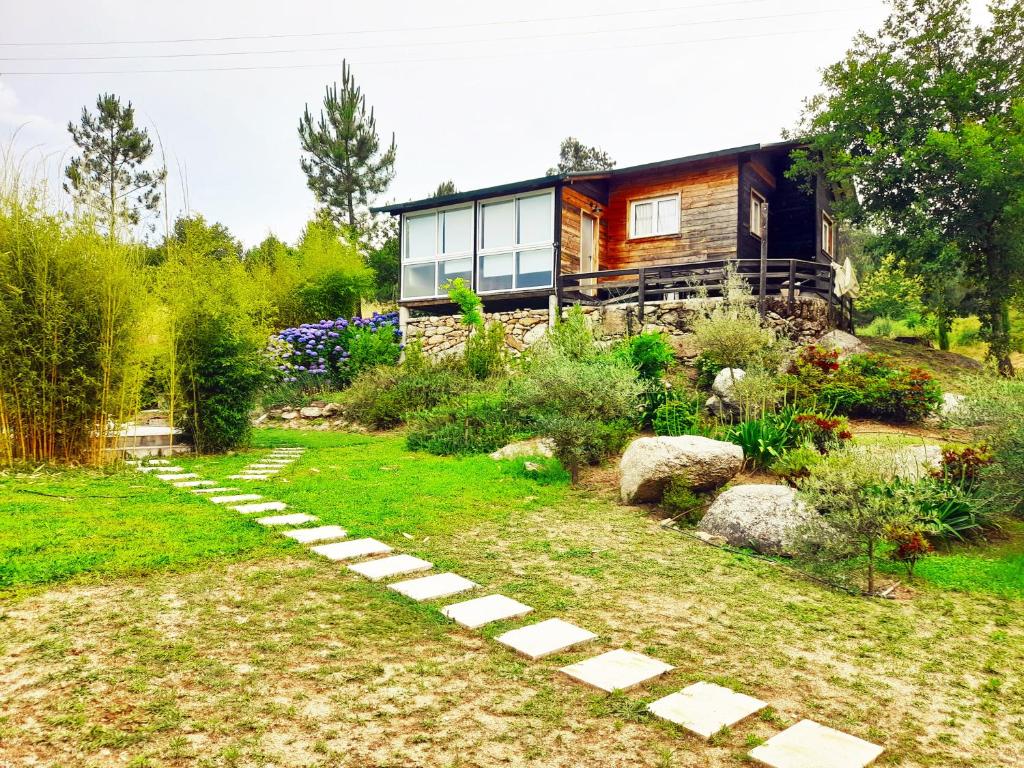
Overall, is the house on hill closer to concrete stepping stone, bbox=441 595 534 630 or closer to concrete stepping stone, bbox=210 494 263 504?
concrete stepping stone, bbox=210 494 263 504

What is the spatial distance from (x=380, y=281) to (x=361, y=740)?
80.0ft

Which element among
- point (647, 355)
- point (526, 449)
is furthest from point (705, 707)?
point (647, 355)

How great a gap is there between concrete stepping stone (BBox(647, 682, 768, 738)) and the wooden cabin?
1139 centimetres

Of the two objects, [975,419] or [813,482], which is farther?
[975,419]

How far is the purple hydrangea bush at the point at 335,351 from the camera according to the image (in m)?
15.2

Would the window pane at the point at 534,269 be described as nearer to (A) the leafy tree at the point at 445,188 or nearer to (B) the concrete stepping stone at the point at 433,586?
(B) the concrete stepping stone at the point at 433,586

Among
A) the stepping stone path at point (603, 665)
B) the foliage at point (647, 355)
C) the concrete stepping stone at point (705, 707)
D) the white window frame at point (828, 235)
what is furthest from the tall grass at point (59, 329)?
the white window frame at point (828, 235)

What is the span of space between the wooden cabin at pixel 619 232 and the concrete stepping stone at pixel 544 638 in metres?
10.9

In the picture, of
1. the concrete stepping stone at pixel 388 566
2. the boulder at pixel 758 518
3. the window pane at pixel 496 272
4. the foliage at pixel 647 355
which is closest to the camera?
the concrete stepping stone at pixel 388 566

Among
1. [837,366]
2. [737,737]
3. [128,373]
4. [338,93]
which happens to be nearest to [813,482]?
[737,737]

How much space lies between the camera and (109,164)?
80.2ft

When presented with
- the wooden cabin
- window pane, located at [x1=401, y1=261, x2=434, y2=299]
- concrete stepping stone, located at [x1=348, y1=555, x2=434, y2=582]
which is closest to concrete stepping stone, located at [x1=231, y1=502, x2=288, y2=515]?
concrete stepping stone, located at [x1=348, y1=555, x2=434, y2=582]

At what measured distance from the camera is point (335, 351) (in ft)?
53.3

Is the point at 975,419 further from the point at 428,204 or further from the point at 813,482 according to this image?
the point at 428,204
